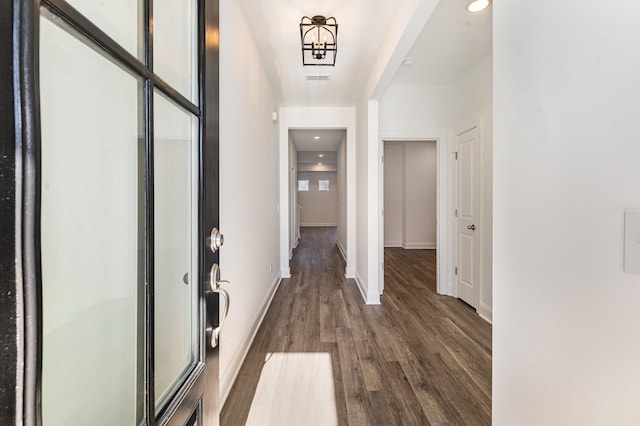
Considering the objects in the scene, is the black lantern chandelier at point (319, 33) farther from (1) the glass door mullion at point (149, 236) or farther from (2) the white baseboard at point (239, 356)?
(2) the white baseboard at point (239, 356)

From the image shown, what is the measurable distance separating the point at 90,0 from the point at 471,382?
7.92 ft

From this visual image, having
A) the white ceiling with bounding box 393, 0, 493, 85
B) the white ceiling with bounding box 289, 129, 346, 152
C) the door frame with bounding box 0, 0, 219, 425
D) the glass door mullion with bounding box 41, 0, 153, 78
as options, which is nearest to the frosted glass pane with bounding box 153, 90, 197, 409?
the glass door mullion with bounding box 41, 0, 153, 78

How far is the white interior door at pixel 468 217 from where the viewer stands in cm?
298

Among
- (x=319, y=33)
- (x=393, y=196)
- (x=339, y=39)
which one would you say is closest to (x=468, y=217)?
(x=339, y=39)

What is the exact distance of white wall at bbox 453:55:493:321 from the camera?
2.74m

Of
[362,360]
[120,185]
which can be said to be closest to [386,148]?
[362,360]

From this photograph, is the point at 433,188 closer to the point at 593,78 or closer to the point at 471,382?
the point at 471,382

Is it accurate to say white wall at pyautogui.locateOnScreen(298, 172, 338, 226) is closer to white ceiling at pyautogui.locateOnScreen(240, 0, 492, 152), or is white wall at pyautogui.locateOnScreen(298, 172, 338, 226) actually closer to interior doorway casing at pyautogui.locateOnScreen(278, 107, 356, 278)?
interior doorway casing at pyautogui.locateOnScreen(278, 107, 356, 278)

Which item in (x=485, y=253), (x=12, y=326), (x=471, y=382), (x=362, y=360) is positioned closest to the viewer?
(x=12, y=326)

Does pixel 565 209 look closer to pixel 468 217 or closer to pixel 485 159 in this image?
pixel 485 159

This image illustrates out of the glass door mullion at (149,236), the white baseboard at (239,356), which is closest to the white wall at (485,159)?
the white baseboard at (239,356)

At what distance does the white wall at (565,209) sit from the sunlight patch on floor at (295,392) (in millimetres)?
957

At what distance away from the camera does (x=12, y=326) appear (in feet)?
1.11

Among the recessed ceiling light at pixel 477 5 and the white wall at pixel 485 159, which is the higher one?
the recessed ceiling light at pixel 477 5
